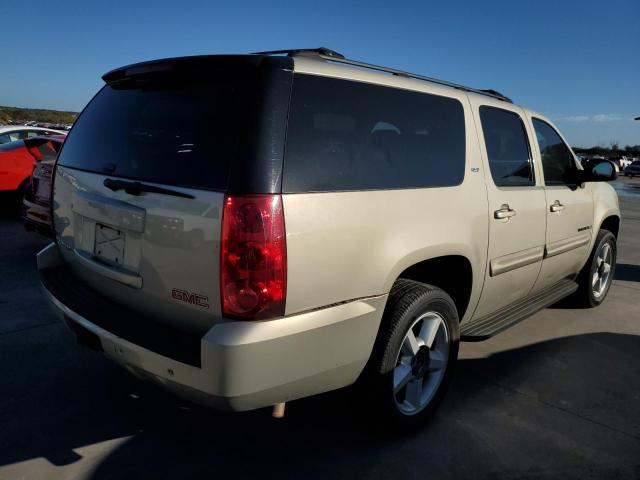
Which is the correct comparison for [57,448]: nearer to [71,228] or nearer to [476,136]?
[71,228]

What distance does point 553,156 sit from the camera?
415cm

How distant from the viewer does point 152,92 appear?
2.52 metres

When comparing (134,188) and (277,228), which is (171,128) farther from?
(277,228)

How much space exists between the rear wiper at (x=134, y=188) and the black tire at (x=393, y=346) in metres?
1.10

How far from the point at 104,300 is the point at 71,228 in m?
0.47

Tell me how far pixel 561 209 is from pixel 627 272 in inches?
146

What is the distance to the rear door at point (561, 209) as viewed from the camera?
3885mm

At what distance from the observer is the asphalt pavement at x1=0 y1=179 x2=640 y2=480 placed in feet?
8.02

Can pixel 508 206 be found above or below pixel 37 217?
above

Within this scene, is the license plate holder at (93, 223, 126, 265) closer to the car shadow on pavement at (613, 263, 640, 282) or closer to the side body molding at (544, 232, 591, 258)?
the side body molding at (544, 232, 591, 258)

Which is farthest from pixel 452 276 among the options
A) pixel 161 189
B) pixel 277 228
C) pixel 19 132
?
pixel 19 132

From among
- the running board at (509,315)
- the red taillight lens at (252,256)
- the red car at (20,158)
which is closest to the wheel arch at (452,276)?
the running board at (509,315)

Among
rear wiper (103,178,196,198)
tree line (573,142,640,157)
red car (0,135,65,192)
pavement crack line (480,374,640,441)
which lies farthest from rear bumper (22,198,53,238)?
tree line (573,142,640,157)

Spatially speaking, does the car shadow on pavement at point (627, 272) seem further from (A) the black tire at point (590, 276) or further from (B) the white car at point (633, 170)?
(B) the white car at point (633, 170)
